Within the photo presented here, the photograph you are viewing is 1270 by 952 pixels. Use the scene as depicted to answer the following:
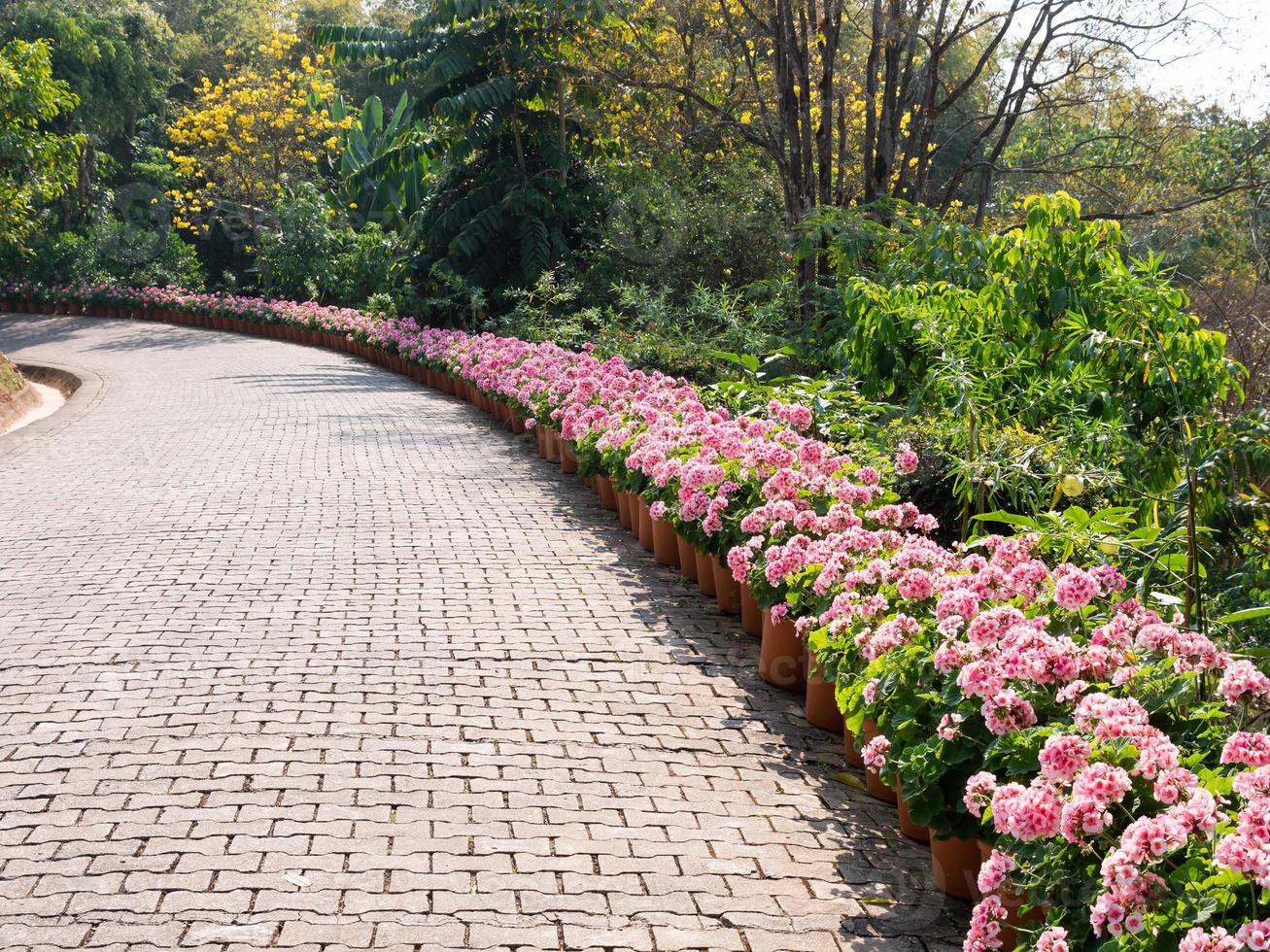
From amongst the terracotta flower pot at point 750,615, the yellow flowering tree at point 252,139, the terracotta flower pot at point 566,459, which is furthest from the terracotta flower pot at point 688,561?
the yellow flowering tree at point 252,139

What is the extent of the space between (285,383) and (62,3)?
90.6ft

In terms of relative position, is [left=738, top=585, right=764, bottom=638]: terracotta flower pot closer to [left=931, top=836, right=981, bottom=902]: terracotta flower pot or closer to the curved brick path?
the curved brick path

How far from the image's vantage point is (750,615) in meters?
6.11

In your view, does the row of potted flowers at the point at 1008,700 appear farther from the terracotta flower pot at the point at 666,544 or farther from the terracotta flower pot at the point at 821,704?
the terracotta flower pot at the point at 666,544

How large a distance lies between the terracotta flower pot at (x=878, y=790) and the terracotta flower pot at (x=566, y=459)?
6403 millimetres

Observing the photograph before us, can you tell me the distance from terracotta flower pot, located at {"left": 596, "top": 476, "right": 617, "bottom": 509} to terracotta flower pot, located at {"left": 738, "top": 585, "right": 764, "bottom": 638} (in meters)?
3.07

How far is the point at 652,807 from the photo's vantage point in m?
→ 4.16

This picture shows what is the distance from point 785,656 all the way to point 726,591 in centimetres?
112

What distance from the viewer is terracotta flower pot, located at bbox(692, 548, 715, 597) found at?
680 cm

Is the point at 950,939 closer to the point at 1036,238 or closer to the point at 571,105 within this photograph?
the point at 1036,238

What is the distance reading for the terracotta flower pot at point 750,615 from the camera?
606 centimetres

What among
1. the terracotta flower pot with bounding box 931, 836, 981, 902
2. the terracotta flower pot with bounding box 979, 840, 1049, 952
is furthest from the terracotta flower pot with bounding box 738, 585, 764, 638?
the terracotta flower pot with bounding box 979, 840, 1049, 952

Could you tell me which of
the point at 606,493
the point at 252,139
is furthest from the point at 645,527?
the point at 252,139

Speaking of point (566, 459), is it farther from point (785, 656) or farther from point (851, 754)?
point (851, 754)
